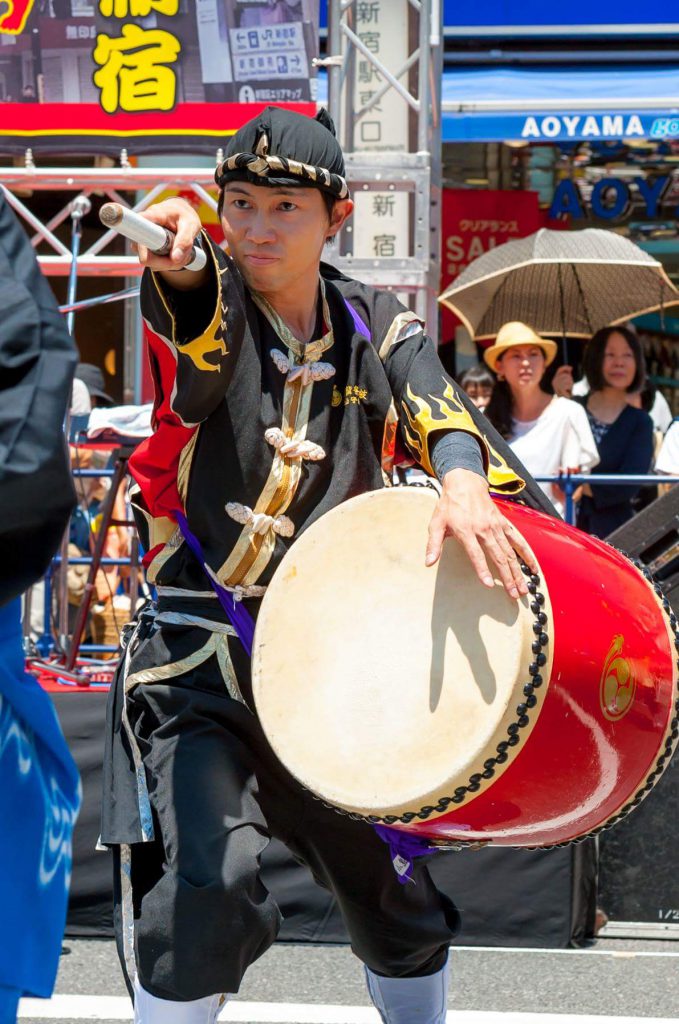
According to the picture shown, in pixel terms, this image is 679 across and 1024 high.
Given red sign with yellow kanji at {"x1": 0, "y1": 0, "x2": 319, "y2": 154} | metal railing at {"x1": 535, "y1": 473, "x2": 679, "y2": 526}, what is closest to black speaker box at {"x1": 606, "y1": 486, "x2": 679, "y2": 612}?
metal railing at {"x1": 535, "y1": 473, "x2": 679, "y2": 526}

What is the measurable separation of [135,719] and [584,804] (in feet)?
2.46

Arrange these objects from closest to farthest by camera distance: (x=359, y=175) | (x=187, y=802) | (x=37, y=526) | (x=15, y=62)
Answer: (x=37, y=526) < (x=187, y=802) < (x=359, y=175) < (x=15, y=62)

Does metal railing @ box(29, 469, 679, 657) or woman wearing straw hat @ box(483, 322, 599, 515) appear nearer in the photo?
metal railing @ box(29, 469, 679, 657)

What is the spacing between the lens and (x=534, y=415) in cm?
613

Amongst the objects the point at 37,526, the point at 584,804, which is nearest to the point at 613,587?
the point at 584,804

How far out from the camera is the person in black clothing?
596 centimetres

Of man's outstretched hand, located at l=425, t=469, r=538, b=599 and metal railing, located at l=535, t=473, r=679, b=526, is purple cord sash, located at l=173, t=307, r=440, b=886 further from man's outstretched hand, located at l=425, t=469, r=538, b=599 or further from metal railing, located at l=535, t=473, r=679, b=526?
metal railing, located at l=535, t=473, r=679, b=526

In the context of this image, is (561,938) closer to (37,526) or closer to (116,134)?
(37,526)

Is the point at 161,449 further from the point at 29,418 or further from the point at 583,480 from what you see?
the point at 583,480

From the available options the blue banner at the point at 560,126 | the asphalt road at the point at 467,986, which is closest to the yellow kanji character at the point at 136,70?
the blue banner at the point at 560,126

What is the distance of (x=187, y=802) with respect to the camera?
2523 mm

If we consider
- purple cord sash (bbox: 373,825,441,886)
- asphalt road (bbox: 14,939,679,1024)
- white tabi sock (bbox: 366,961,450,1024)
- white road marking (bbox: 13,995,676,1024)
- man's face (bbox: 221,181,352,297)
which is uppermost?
man's face (bbox: 221,181,352,297)

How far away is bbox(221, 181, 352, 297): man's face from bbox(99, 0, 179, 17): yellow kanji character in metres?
3.86

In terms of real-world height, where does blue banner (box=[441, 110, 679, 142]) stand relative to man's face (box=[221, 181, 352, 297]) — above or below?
above
